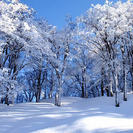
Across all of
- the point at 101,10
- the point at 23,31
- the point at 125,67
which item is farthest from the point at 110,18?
the point at 23,31

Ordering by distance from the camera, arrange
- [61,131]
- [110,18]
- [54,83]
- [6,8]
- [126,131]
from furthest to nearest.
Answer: [54,83]
[110,18]
[6,8]
[61,131]
[126,131]

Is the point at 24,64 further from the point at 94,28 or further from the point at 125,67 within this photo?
the point at 125,67

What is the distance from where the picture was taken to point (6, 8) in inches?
396

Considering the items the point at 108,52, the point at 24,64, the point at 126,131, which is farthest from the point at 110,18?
the point at 126,131

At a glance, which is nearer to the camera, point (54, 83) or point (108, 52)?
point (108, 52)

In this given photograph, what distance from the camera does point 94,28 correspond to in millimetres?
13492

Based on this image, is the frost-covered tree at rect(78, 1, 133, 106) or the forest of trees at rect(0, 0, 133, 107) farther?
the frost-covered tree at rect(78, 1, 133, 106)

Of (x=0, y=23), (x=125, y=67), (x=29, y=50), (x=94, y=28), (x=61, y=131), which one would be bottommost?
(x=61, y=131)

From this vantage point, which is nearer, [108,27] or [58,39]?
[108,27]

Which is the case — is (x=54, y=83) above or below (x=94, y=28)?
below

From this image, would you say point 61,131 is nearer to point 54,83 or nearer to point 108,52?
point 108,52

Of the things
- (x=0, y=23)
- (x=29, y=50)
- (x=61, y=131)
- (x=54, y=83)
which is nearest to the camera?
(x=61, y=131)

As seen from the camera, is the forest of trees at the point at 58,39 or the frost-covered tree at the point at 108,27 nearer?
the forest of trees at the point at 58,39

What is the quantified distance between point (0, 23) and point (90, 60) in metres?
19.6
